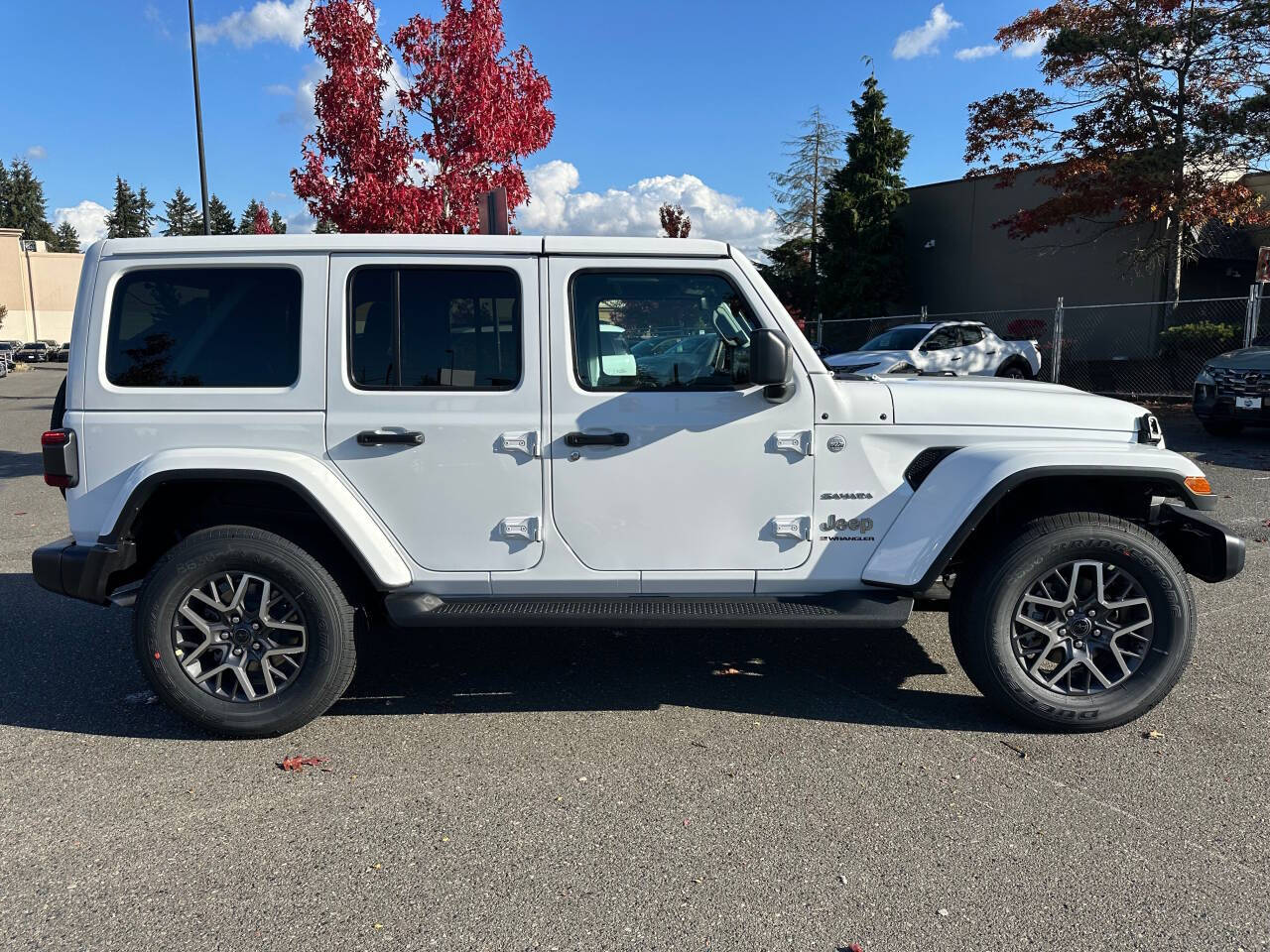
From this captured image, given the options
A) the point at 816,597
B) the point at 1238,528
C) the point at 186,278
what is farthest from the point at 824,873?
the point at 1238,528

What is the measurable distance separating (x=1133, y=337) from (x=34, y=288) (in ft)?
254

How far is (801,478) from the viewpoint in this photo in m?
3.77

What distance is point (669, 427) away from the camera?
3.72 meters

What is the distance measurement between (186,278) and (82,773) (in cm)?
204

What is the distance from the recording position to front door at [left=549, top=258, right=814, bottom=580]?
12.3 ft

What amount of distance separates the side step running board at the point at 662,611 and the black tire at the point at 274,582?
282 millimetres

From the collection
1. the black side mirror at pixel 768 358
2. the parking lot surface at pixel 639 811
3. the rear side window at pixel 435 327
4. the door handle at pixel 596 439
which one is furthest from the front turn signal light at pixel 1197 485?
the rear side window at pixel 435 327

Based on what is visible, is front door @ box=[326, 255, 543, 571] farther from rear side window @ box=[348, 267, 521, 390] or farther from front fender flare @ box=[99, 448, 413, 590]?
front fender flare @ box=[99, 448, 413, 590]

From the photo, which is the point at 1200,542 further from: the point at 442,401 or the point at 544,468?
the point at 442,401

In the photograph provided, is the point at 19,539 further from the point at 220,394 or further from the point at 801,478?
the point at 801,478

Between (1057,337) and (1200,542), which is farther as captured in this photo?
(1057,337)

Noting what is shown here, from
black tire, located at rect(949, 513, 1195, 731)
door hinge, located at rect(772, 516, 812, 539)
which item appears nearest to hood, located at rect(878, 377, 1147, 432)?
black tire, located at rect(949, 513, 1195, 731)

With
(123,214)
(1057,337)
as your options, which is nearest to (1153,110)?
(1057,337)

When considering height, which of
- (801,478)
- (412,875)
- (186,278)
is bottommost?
(412,875)
